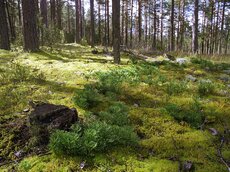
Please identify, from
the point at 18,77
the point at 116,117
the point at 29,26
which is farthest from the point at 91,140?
the point at 29,26

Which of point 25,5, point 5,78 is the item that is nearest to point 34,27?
point 25,5

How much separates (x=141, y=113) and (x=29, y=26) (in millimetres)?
7700

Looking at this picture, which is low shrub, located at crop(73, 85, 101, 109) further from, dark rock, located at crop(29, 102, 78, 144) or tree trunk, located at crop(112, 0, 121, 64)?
tree trunk, located at crop(112, 0, 121, 64)

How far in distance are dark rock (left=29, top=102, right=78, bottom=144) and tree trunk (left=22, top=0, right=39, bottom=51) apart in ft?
23.3

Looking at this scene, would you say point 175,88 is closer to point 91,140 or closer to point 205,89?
point 205,89

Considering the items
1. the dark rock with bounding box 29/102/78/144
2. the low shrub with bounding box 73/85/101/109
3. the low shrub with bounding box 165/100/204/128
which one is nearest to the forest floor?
the low shrub with bounding box 165/100/204/128

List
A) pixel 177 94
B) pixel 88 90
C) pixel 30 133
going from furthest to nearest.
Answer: pixel 177 94
pixel 88 90
pixel 30 133

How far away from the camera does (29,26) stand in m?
10.6

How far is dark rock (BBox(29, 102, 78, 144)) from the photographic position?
13.0 feet

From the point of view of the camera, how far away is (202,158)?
11.5 feet

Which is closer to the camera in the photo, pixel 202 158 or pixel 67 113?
pixel 202 158

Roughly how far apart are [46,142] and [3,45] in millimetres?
10336

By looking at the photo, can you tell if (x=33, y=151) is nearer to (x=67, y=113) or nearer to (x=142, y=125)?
(x=67, y=113)

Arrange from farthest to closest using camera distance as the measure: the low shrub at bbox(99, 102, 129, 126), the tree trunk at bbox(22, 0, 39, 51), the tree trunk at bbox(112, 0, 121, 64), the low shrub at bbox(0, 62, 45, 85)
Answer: the tree trunk at bbox(22, 0, 39, 51)
the tree trunk at bbox(112, 0, 121, 64)
the low shrub at bbox(0, 62, 45, 85)
the low shrub at bbox(99, 102, 129, 126)
